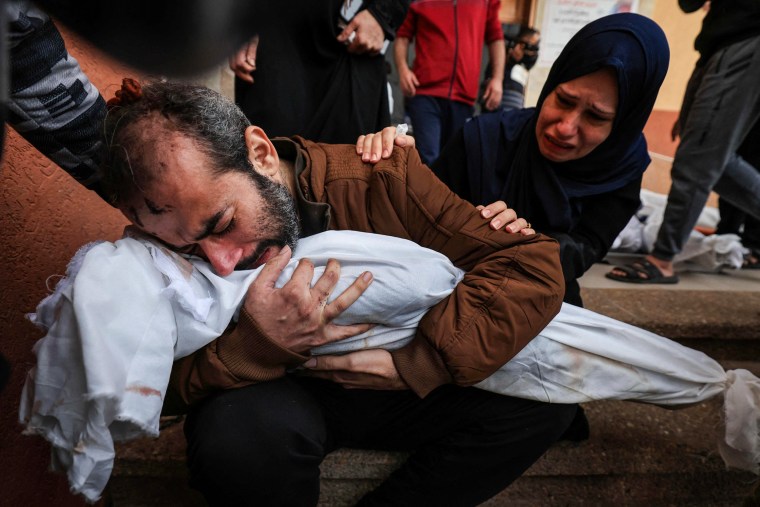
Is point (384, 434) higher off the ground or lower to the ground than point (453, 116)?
lower

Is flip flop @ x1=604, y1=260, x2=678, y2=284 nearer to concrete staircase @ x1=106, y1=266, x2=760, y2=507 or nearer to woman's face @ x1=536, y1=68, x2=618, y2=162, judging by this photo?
concrete staircase @ x1=106, y1=266, x2=760, y2=507

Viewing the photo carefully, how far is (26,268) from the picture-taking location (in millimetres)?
→ 1284

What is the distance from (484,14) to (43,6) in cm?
312

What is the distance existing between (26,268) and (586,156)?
1577 millimetres

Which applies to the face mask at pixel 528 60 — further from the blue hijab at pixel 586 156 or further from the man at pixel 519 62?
the blue hijab at pixel 586 156

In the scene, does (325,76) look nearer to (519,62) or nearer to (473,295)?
(473,295)

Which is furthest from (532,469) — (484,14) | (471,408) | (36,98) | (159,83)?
(484,14)

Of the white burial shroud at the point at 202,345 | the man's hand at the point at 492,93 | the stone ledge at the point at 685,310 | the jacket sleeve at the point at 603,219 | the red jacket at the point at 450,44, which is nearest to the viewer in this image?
the white burial shroud at the point at 202,345

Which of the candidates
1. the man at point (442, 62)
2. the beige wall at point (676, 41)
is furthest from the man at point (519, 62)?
the beige wall at point (676, 41)

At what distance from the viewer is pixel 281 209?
1.19m

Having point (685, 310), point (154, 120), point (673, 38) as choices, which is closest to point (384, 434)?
point (154, 120)

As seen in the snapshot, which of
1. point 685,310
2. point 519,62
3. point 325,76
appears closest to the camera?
point 325,76

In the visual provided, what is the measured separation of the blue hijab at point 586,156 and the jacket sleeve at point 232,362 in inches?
35.0

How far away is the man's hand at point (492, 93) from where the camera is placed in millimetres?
3188
